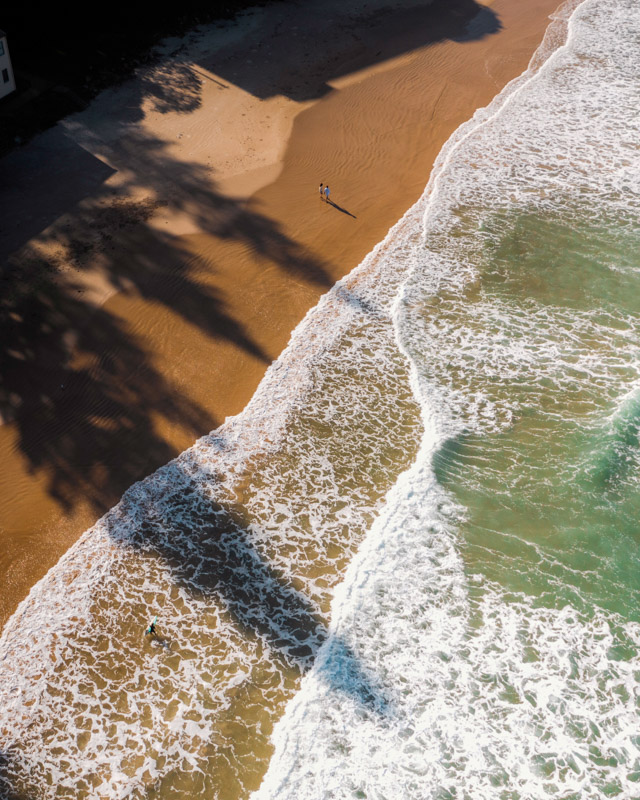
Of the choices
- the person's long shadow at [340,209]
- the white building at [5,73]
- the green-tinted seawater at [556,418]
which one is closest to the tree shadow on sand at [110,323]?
the person's long shadow at [340,209]

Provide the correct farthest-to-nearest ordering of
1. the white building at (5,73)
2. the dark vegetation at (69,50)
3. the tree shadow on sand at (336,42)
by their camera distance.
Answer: the tree shadow on sand at (336,42) → the dark vegetation at (69,50) → the white building at (5,73)

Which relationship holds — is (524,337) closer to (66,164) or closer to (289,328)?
(289,328)

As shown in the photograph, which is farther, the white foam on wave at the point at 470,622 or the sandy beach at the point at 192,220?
the sandy beach at the point at 192,220

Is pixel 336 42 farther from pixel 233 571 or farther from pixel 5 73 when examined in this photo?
pixel 233 571

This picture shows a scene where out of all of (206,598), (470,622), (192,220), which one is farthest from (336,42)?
(470,622)

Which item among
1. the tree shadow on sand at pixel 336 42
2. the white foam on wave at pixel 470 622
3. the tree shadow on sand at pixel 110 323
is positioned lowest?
the white foam on wave at pixel 470 622

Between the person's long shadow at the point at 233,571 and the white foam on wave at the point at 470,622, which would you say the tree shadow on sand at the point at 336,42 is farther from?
the person's long shadow at the point at 233,571

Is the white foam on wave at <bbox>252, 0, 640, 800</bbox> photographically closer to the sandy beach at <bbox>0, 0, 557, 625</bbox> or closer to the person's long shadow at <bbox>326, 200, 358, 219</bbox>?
the person's long shadow at <bbox>326, 200, 358, 219</bbox>
